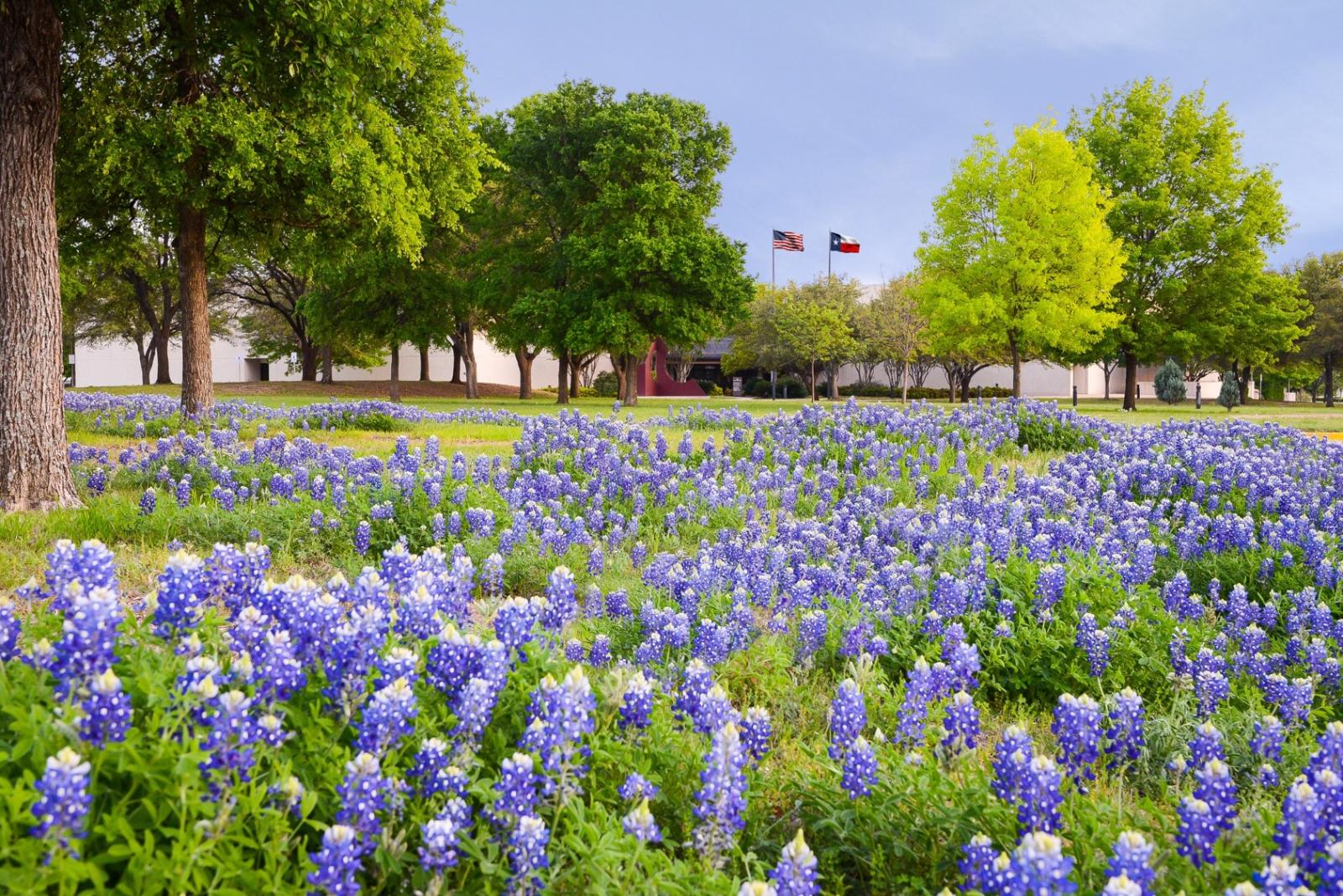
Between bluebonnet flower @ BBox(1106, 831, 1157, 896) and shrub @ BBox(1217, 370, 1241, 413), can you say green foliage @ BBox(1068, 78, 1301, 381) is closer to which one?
shrub @ BBox(1217, 370, 1241, 413)

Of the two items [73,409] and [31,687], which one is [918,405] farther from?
[73,409]

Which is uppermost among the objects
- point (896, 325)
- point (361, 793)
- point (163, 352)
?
point (896, 325)

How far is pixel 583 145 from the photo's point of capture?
3491cm

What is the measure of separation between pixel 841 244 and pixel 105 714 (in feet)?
189

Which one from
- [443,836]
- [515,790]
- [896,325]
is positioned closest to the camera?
[443,836]

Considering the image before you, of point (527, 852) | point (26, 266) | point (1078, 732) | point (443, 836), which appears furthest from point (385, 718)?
point (26, 266)

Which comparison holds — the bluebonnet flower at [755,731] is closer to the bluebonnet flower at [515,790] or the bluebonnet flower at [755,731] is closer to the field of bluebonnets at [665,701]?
the field of bluebonnets at [665,701]

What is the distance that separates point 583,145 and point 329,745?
35347mm

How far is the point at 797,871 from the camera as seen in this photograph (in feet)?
6.81

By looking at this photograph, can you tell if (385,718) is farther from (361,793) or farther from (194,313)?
(194,313)

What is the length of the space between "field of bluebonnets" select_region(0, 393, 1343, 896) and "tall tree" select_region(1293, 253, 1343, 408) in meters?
55.9

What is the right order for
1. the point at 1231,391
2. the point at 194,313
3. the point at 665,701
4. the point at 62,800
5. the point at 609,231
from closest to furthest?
the point at 62,800
the point at 665,701
the point at 194,313
the point at 609,231
the point at 1231,391

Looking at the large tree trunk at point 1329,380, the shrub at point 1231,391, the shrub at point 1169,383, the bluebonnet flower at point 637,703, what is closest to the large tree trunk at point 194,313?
the bluebonnet flower at point 637,703

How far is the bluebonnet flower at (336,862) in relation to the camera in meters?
1.90
